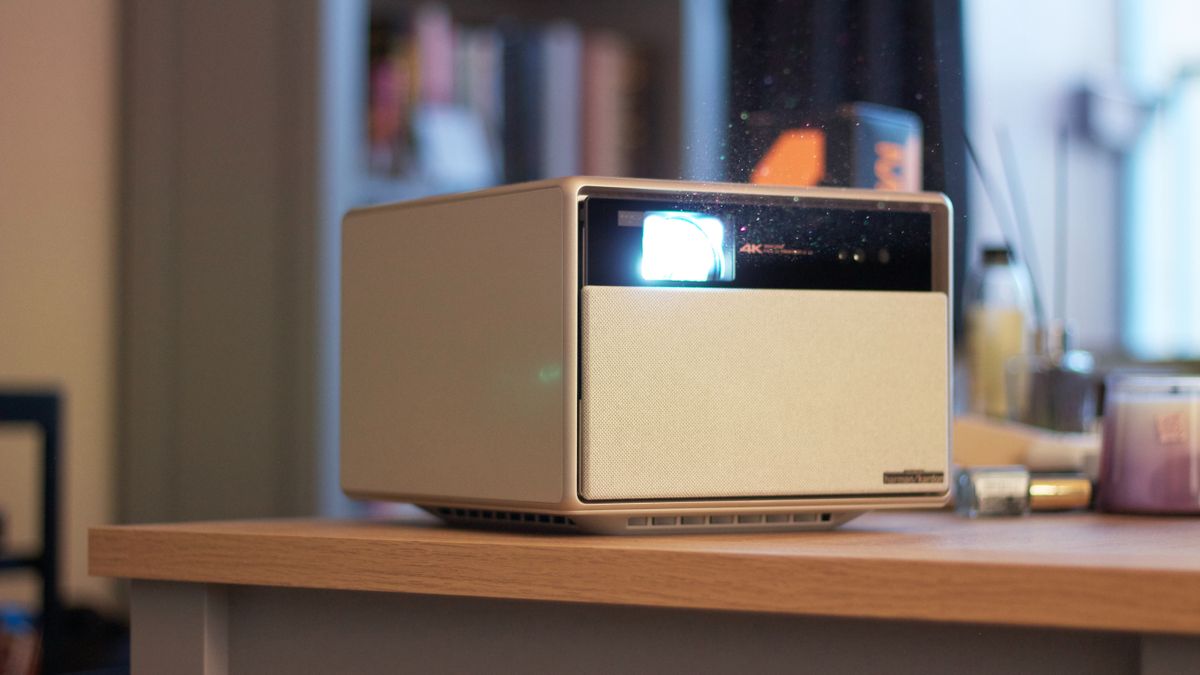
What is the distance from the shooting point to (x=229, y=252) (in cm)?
199

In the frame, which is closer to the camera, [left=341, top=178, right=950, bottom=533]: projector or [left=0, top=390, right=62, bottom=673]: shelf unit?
[left=341, top=178, right=950, bottom=533]: projector

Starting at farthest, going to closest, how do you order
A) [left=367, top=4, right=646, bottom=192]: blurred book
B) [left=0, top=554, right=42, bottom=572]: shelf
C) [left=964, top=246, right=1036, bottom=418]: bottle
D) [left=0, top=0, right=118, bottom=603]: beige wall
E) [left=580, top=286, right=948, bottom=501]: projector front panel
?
1. [left=367, top=4, right=646, bottom=192]: blurred book
2. [left=0, top=0, right=118, bottom=603]: beige wall
3. [left=0, top=554, right=42, bottom=572]: shelf
4. [left=964, top=246, right=1036, bottom=418]: bottle
5. [left=580, top=286, right=948, bottom=501]: projector front panel

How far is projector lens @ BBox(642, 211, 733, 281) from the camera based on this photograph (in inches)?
25.6

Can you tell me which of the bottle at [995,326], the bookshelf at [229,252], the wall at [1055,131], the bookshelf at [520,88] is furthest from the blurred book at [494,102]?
the bottle at [995,326]

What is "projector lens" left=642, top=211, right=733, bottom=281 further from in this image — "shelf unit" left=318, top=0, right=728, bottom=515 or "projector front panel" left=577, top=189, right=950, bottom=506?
"shelf unit" left=318, top=0, right=728, bottom=515

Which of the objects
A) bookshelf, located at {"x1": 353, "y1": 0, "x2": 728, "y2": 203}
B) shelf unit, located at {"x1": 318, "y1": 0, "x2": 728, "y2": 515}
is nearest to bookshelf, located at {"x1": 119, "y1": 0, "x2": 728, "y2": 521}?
shelf unit, located at {"x1": 318, "y1": 0, "x2": 728, "y2": 515}

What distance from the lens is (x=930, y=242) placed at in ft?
2.31

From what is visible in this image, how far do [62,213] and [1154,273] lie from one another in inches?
87.5

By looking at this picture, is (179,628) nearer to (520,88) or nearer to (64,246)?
(64,246)

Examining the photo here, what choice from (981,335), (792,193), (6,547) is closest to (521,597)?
(792,193)

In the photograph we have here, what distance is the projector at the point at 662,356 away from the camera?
63 centimetres

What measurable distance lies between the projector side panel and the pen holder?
41 cm

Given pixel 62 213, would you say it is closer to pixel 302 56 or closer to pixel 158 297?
pixel 158 297

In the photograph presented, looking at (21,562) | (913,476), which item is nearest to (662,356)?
(913,476)
